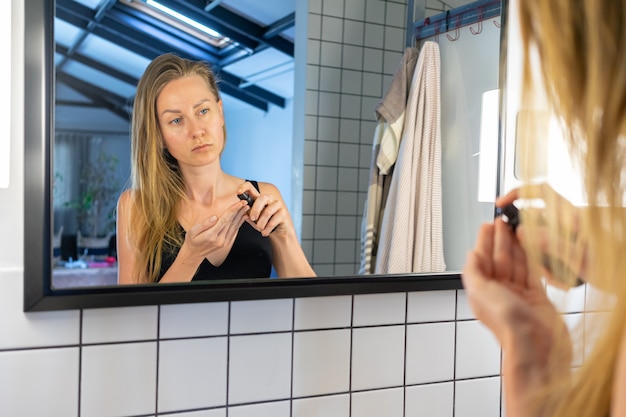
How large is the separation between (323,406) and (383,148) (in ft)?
1.70

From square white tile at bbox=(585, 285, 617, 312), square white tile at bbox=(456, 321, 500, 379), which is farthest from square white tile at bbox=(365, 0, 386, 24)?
square white tile at bbox=(585, 285, 617, 312)

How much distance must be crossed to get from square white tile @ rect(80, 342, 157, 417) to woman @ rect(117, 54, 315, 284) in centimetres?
13

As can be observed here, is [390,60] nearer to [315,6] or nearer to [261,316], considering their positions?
[315,6]

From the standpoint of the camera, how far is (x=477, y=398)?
1345 millimetres

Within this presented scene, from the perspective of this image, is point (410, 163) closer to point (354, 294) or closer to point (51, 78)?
point (354, 294)

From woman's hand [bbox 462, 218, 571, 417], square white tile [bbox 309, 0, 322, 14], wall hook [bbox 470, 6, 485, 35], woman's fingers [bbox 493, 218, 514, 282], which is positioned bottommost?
woman's hand [bbox 462, 218, 571, 417]

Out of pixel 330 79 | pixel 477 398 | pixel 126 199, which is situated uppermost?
pixel 330 79

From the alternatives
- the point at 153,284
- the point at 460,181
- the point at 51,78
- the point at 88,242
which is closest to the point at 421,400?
the point at 460,181

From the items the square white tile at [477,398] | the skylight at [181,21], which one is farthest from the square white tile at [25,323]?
the square white tile at [477,398]

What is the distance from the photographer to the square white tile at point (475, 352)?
1323 millimetres

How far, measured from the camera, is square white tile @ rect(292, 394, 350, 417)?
1.17 metres

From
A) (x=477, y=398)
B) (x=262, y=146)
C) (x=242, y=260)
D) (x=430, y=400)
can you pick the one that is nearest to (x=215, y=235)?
(x=242, y=260)

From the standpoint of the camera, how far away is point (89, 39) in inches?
37.1

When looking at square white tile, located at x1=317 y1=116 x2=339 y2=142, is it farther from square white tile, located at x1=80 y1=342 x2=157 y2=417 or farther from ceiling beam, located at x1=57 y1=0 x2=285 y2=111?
square white tile, located at x1=80 y1=342 x2=157 y2=417
